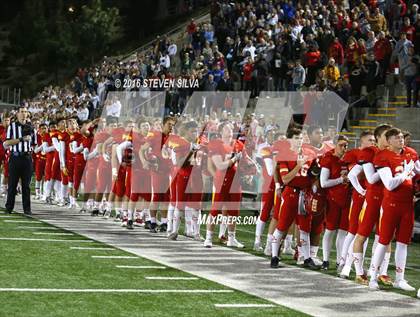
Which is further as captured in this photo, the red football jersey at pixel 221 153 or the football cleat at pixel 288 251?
the red football jersey at pixel 221 153

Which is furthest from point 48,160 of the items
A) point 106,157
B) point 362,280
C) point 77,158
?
point 362,280

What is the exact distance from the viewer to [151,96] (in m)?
25.5

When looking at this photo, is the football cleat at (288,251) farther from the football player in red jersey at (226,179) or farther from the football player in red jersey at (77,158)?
the football player in red jersey at (77,158)

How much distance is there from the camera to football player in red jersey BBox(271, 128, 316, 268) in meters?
10.4

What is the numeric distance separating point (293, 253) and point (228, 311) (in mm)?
4538

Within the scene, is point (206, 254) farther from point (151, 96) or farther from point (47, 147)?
point (151, 96)

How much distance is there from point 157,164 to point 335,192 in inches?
156

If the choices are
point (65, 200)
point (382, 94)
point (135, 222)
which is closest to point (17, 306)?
point (135, 222)

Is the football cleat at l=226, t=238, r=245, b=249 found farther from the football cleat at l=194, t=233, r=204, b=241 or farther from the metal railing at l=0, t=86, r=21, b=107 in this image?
the metal railing at l=0, t=86, r=21, b=107

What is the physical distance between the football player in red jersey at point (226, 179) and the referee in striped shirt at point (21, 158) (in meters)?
4.22

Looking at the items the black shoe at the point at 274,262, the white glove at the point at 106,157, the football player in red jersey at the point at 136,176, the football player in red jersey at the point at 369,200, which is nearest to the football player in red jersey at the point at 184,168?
the football player in red jersey at the point at 136,176

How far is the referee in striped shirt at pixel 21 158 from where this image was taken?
14945mm

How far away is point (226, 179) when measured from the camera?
1220 centimetres

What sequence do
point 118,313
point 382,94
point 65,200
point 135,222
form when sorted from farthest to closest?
point 382,94 < point 65,200 < point 135,222 < point 118,313
